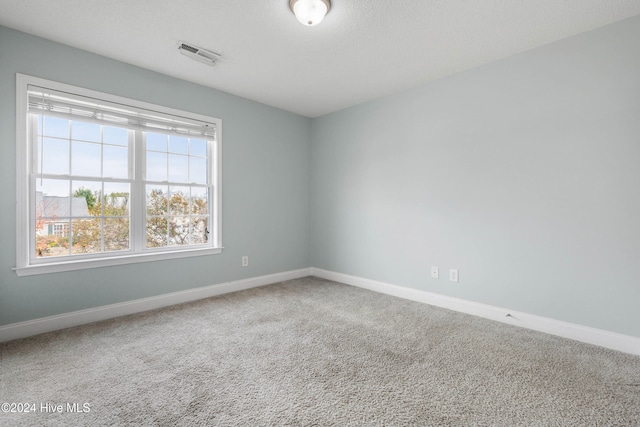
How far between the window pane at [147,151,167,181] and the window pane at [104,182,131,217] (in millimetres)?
266

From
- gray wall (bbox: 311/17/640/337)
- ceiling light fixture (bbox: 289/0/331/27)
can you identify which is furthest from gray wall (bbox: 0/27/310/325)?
ceiling light fixture (bbox: 289/0/331/27)

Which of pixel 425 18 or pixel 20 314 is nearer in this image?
pixel 425 18

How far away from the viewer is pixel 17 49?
7.95ft

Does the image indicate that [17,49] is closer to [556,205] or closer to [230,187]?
[230,187]

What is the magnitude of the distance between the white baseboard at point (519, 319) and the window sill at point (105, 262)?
7.27 feet

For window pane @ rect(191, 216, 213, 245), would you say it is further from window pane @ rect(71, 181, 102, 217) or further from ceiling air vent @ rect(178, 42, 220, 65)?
ceiling air vent @ rect(178, 42, 220, 65)

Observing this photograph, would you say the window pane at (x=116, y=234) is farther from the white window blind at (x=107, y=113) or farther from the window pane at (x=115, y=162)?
the white window blind at (x=107, y=113)

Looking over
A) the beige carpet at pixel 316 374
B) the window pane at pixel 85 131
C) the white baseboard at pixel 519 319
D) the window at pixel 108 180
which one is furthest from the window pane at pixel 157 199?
the white baseboard at pixel 519 319

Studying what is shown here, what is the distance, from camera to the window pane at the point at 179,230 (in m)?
3.42

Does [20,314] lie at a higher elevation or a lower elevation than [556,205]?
lower

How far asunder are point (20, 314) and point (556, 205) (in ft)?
15.3

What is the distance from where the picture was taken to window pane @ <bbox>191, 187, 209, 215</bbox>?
3598 millimetres

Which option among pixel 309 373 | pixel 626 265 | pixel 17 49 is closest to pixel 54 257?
pixel 17 49

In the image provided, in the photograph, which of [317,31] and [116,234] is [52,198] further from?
[317,31]
